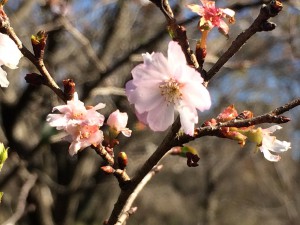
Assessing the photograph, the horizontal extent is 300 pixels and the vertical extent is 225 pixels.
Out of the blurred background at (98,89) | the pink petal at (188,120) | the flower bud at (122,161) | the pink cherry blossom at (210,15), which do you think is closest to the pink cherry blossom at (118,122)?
the flower bud at (122,161)

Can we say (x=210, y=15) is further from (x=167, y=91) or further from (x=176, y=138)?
(x=176, y=138)

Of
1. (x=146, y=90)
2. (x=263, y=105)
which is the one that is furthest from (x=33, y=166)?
(x=263, y=105)

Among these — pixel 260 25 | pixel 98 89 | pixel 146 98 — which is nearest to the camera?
pixel 260 25

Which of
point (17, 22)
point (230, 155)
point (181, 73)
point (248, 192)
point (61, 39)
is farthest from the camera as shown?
point (248, 192)

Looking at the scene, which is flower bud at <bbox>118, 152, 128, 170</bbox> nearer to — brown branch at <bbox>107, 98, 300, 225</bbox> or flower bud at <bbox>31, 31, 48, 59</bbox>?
brown branch at <bbox>107, 98, 300, 225</bbox>

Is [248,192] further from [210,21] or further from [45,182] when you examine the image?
[210,21]

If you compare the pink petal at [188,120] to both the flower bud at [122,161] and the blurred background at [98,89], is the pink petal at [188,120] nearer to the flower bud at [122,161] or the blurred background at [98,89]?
the flower bud at [122,161]

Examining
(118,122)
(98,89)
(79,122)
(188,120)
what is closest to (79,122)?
(79,122)
